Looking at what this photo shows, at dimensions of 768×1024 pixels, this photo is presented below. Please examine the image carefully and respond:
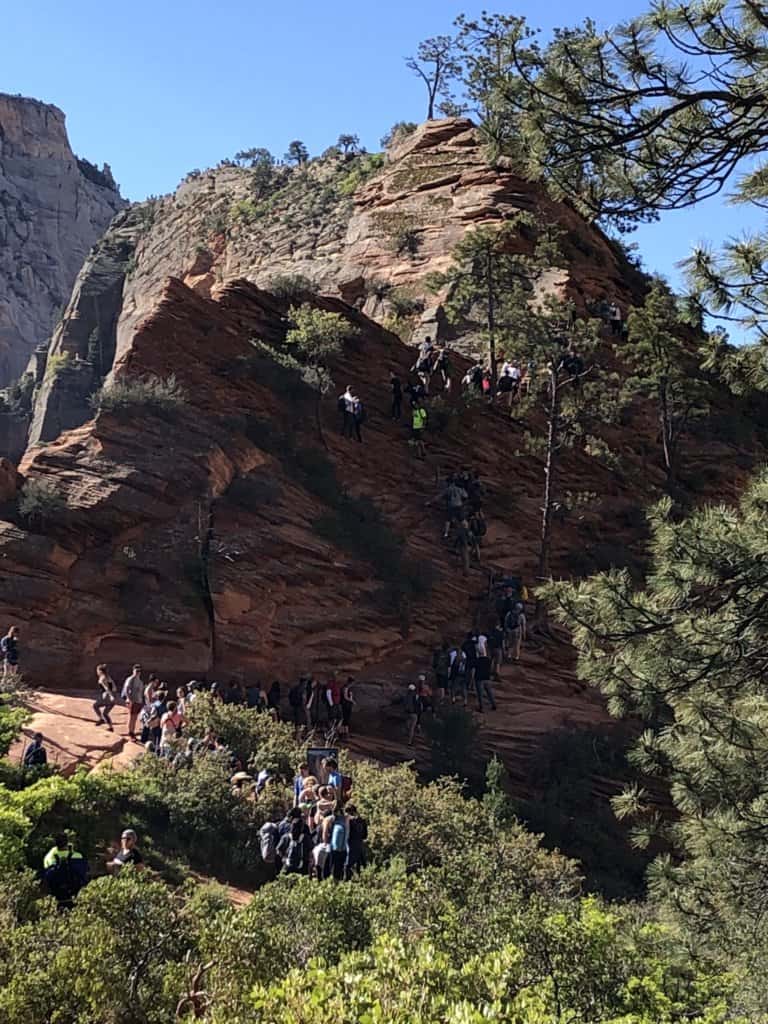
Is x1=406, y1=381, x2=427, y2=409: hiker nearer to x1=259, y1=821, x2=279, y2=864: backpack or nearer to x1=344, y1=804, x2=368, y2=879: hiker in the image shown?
x1=259, y1=821, x2=279, y2=864: backpack

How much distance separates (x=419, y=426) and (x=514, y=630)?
6518 millimetres

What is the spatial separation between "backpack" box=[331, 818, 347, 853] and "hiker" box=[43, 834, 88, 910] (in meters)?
2.83

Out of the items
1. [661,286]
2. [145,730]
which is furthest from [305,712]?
[661,286]

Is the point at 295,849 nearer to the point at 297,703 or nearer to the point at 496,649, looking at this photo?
the point at 297,703

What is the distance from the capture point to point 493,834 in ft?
44.0

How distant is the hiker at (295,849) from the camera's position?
11.0m

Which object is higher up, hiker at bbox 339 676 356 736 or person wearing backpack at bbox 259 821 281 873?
hiker at bbox 339 676 356 736

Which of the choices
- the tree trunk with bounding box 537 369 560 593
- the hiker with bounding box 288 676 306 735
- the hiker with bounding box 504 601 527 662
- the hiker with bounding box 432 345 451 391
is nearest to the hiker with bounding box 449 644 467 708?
the hiker with bounding box 504 601 527 662

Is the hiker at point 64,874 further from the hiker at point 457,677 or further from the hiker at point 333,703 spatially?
the hiker at point 457,677

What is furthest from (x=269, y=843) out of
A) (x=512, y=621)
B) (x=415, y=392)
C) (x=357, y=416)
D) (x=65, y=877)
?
(x=415, y=392)

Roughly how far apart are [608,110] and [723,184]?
111 centimetres

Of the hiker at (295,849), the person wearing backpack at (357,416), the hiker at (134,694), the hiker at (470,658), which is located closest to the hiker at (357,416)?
the person wearing backpack at (357,416)

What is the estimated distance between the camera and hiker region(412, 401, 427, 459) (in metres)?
24.8

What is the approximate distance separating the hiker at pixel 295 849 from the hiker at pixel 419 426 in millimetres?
14626
